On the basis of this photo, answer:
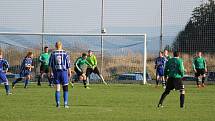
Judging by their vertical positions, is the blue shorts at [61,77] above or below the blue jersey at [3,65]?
below

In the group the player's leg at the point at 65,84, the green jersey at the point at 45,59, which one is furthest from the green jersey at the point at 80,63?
the player's leg at the point at 65,84

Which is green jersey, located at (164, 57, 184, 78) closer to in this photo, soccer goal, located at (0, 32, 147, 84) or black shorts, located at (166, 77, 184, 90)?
black shorts, located at (166, 77, 184, 90)

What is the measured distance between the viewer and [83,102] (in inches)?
888

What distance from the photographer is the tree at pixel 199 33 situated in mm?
43750

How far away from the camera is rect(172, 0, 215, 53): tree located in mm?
43750

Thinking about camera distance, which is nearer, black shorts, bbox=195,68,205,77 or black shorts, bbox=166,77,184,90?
black shorts, bbox=166,77,184,90

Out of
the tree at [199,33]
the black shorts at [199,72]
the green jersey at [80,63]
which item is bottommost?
the black shorts at [199,72]

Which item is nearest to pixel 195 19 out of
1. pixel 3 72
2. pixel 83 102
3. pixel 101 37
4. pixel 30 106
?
pixel 101 37

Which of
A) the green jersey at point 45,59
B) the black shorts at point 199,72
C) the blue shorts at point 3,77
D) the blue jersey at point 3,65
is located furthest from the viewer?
the black shorts at point 199,72

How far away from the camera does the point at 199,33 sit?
146 ft

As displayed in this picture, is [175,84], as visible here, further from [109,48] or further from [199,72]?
[109,48]

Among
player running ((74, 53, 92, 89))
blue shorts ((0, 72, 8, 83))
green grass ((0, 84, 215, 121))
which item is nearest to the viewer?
green grass ((0, 84, 215, 121))

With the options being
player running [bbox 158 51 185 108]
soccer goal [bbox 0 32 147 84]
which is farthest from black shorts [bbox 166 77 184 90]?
soccer goal [bbox 0 32 147 84]

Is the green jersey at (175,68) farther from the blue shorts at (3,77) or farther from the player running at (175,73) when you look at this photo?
the blue shorts at (3,77)
